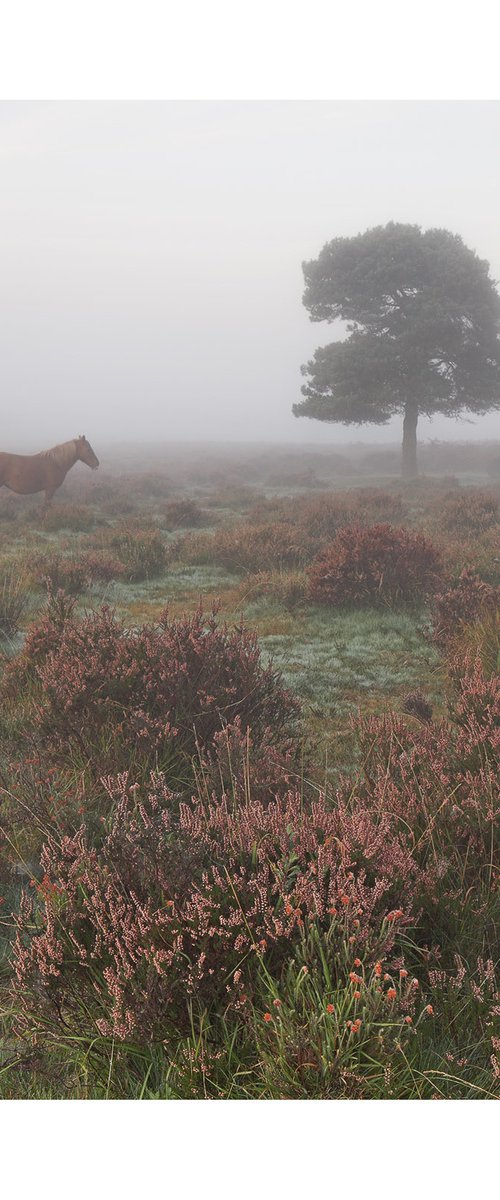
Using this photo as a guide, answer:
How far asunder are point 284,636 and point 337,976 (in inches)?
207

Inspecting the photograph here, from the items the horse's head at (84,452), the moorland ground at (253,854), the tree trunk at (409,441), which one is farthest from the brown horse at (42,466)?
the tree trunk at (409,441)

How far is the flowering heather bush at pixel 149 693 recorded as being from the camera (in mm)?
3609

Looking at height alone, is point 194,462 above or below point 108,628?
above

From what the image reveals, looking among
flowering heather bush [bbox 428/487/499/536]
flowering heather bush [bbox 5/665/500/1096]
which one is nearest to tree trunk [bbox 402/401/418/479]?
flowering heather bush [bbox 428/487/499/536]

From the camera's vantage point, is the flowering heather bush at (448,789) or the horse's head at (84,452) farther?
the horse's head at (84,452)

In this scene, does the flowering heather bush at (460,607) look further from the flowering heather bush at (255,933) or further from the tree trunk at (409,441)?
the tree trunk at (409,441)

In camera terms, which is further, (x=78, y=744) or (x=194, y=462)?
(x=194, y=462)

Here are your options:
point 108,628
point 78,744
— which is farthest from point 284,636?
point 78,744

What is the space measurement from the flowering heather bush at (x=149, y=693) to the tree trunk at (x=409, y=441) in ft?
60.7

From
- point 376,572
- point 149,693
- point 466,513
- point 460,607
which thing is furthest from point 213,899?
point 466,513

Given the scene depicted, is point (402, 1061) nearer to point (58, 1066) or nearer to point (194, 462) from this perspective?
point (58, 1066)

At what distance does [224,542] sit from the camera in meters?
10.7

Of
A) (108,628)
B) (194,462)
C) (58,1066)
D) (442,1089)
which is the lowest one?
(58,1066)

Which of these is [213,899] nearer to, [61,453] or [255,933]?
[255,933]
